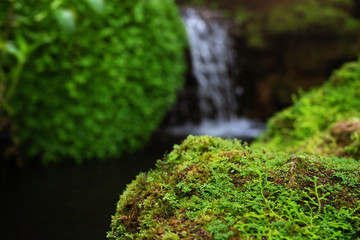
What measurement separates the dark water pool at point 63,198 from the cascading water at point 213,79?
285 centimetres

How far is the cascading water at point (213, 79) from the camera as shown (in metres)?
9.12

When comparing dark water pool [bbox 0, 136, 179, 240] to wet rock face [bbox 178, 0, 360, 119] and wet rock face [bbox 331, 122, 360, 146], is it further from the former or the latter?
wet rock face [bbox 178, 0, 360, 119]

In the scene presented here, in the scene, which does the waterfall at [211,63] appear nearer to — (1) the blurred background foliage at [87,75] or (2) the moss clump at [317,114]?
(1) the blurred background foliage at [87,75]

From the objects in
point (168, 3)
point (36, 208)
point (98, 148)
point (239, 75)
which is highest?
point (239, 75)

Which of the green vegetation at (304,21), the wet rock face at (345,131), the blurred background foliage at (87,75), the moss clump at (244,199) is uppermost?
the green vegetation at (304,21)

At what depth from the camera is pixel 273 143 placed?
4055 mm

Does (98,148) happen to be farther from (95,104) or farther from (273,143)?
(273,143)

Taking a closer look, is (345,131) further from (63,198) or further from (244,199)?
(63,198)

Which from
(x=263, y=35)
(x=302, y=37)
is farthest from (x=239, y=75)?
(x=302, y=37)

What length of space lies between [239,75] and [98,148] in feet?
17.4

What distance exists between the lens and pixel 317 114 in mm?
4012

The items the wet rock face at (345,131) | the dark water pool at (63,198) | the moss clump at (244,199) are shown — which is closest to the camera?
the moss clump at (244,199)

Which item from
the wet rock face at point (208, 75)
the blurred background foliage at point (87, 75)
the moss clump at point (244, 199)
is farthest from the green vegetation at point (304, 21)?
the moss clump at point (244, 199)

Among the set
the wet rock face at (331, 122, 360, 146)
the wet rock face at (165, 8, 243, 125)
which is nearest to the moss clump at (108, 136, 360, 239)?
the wet rock face at (331, 122, 360, 146)
